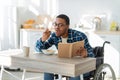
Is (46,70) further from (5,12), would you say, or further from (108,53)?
(5,12)

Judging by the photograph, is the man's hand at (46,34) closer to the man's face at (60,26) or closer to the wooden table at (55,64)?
the man's face at (60,26)

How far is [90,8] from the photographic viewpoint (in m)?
5.63

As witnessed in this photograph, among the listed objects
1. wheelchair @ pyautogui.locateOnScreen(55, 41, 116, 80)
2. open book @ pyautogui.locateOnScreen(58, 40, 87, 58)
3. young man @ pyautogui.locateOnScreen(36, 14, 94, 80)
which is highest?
young man @ pyautogui.locateOnScreen(36, 14, 94, 80)

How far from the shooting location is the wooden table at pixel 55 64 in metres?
2.46

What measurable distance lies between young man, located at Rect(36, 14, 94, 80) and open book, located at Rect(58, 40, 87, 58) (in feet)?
0.74

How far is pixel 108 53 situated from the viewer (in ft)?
16.4

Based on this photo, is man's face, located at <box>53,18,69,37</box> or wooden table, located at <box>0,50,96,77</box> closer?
wooden table, located at <box>0,50,96,77</box>

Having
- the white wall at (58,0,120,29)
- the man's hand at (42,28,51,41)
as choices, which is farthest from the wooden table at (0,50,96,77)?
the white wall at (58,0,120,29)

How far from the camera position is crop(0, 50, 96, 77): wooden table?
97.0 inches

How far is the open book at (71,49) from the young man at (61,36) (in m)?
0.23

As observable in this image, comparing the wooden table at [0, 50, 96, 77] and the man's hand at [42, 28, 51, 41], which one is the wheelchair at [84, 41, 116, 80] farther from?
the man's hand at [42, 28, 51, 41]

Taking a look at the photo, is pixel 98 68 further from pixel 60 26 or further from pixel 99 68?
pixel 60 26

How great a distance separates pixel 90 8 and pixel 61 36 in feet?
8.45

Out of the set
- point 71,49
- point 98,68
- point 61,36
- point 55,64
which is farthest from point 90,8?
point 55,64
